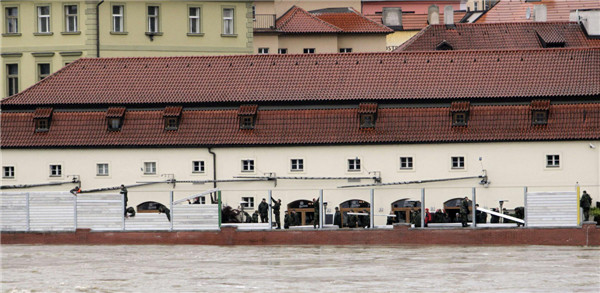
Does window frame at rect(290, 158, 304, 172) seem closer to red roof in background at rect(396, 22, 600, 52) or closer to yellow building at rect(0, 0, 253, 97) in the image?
yellow building at rect(0, 0, 253, 97)

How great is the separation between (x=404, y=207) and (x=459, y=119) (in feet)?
15.5

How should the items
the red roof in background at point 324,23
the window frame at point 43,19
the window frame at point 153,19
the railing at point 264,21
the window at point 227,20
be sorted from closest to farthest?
the window frame at point 43,19
the window frame at point 153,19
the window at point 227,20
the red roof in background at point 324,23
the railing at point 264,21

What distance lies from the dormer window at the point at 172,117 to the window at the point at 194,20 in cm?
1348

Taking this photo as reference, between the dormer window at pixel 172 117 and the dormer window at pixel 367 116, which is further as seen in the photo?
the dormer window at pixel 172 117

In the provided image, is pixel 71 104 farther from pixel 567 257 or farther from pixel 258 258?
pixel 567 257

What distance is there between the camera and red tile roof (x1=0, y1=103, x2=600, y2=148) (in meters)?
70.0

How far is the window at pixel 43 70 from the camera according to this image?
272 feet

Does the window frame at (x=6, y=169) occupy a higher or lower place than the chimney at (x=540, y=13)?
lower

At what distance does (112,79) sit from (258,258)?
66.4 feet

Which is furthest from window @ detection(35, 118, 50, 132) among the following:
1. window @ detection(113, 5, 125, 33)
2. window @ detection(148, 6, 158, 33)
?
window @ detection(148, 6, 158, 33)

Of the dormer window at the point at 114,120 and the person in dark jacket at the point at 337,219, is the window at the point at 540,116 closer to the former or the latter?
the person in dark jacket at the point at 337,219

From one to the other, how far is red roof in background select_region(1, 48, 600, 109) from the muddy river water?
1278 cm

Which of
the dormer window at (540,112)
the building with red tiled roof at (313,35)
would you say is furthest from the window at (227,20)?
the dormer window at (540,112)

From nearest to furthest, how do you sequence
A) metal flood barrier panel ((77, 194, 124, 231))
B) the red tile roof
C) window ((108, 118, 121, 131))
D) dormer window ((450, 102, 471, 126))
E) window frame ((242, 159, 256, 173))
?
1. metal flood barrier panel ((77, 194, 124, 231))
2. the red tile roof
3. dormer window ((450, 102, 471, 126))
4. window frame ((242, 159, 256, 173))
5. window ((108, 118, 121, 131))
